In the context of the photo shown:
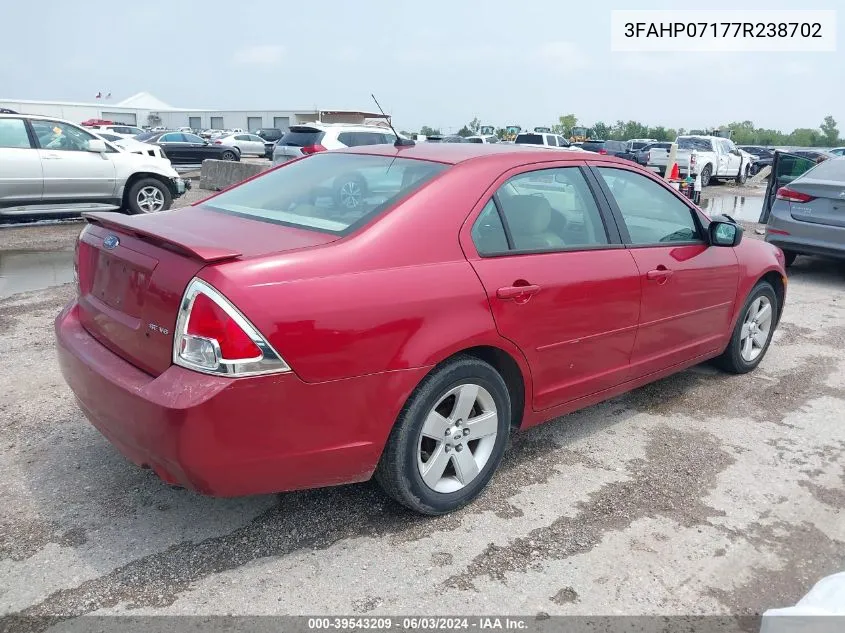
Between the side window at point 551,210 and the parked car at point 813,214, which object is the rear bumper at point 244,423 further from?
the parked car at point 813,214

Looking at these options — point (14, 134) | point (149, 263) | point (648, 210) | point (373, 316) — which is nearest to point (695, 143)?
point (14, 134)

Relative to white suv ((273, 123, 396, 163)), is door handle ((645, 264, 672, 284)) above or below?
below

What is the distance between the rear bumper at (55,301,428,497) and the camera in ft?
8.06

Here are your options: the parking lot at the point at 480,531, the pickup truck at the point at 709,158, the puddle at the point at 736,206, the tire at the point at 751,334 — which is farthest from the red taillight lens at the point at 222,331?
the pickup truck at the point at 709,158

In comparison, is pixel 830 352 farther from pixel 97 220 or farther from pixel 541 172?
pixel 97 220

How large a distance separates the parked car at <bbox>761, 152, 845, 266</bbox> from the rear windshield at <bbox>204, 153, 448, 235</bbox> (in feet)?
21.6

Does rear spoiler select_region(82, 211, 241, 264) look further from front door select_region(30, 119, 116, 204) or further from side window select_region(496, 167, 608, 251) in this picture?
front door select_region(30, 119, 116, 204)

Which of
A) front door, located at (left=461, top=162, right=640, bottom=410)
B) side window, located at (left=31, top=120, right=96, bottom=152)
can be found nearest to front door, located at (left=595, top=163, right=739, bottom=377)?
front door, located at (left=461, top=162, right=640, bottom=410)

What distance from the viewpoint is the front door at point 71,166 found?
10047 mm

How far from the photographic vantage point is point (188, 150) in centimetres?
2777

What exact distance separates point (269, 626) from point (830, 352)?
16.8 feet

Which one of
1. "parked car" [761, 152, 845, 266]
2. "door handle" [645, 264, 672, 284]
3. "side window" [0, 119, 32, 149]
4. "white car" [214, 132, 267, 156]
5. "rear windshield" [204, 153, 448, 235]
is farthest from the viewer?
"white car" [214, 132, 267, 156]

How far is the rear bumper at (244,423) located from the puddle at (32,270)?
187 inches

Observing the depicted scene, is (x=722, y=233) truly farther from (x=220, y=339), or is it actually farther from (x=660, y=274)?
(x=220, y=339)
